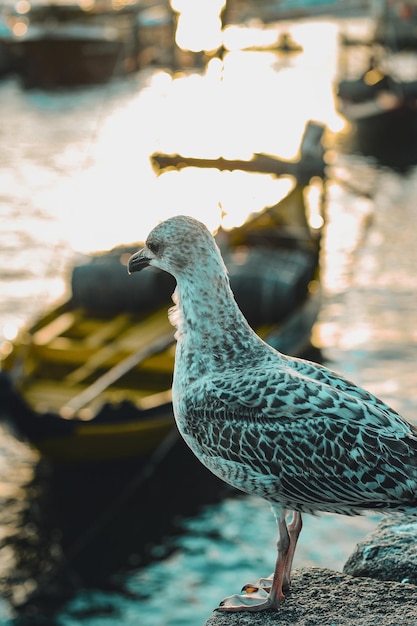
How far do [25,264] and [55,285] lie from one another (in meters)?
1.95

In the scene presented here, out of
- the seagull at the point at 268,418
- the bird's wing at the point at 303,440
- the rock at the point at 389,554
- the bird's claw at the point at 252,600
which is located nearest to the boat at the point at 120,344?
the rock at the point at 389,554

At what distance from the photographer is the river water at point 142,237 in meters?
16.1

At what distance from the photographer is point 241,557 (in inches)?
647

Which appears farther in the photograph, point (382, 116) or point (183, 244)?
point (382, 116)

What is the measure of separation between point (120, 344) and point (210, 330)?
12288 mm

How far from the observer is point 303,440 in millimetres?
6488

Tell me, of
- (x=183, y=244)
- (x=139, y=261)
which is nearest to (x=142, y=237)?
(x=139, y=261)

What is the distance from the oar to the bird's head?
9.71 m

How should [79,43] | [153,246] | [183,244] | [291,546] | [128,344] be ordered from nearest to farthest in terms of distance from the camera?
[183,244] → [153,246] → [291,546] → [128,344] → [79,43]

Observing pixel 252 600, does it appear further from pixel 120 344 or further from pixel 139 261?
pixel 120 344

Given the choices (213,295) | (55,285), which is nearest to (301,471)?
(213,295)

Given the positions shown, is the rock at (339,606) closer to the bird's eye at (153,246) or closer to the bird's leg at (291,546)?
the bird's leg at (291,546)

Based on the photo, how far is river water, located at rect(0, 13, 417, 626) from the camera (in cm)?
1606

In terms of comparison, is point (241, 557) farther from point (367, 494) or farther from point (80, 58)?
point (80, 58)
